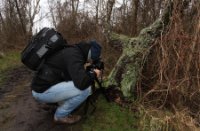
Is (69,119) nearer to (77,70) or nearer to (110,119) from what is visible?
(110,119)

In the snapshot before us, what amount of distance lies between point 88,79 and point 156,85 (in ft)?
4.23

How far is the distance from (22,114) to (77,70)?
4.73 feet

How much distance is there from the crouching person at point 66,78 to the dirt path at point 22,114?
341mm

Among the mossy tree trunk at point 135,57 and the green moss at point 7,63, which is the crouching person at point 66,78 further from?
the green moss at point 7,63

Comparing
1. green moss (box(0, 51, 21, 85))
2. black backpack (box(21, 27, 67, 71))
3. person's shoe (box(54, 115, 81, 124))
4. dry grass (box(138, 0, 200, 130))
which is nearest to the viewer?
black backpack (box(21, 27, 67, 71))

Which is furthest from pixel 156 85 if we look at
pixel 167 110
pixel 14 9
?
pixel 14 9

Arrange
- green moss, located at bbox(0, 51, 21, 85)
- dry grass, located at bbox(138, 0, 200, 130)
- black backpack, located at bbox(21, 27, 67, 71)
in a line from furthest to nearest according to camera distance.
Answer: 1. green moss, located at bbox(0, 51, 21, 85)
2. dry grass, located at bbox(138, 0, 200, 130)
3. black backpack, located at bbox(21, 27, 67, 71)

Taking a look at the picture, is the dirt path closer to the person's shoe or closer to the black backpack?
the person's shoe

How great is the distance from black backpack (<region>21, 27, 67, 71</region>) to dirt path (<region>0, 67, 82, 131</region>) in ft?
2.77

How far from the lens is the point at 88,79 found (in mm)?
3496

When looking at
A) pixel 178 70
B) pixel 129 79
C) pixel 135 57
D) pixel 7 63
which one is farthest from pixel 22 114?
pixel 7 63

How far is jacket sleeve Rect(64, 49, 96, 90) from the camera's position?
3432 millimetres

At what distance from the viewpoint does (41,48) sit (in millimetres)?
3547

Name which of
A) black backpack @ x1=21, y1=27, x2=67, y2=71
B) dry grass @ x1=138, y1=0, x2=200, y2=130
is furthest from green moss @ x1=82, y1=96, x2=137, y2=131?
black backpack @ x1=21, y1=27, x2=67, y2=71
